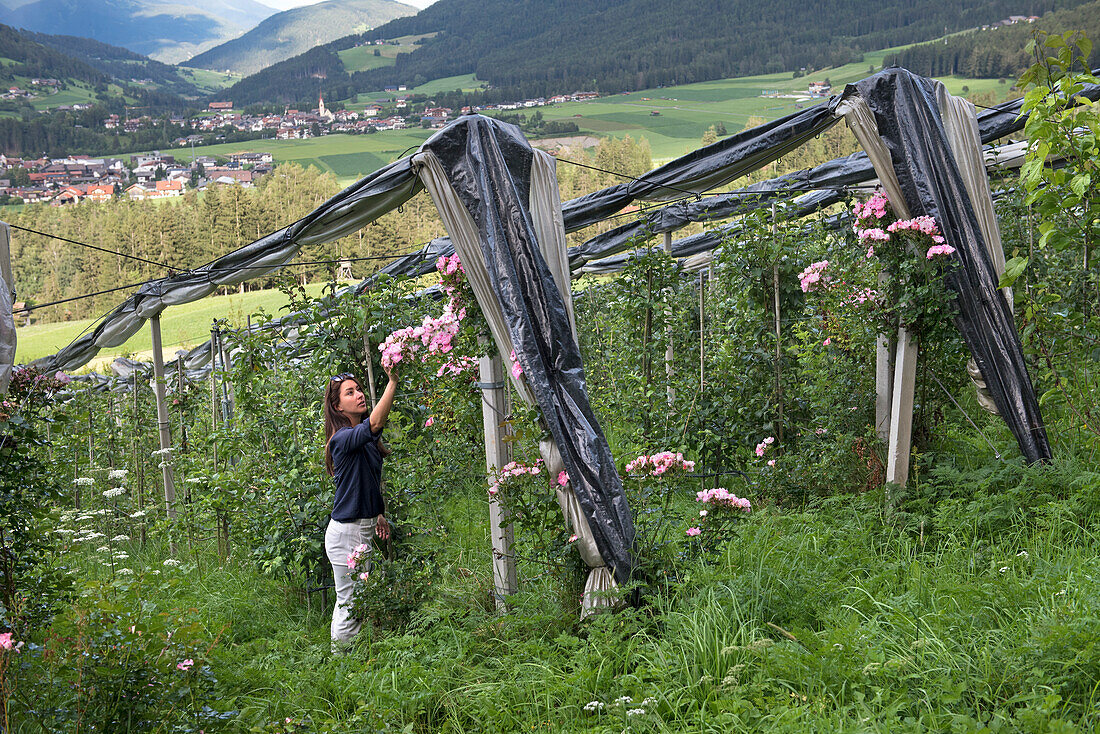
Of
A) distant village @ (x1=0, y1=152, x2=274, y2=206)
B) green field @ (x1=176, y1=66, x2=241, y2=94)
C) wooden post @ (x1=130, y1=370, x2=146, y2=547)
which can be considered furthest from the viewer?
green field @ (x1=176, y1=66, x2=241, y2=94)

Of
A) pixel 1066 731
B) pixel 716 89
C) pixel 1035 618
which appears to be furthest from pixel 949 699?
pixel 716 89

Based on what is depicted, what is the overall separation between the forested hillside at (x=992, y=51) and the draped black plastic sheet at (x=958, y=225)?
58659mm

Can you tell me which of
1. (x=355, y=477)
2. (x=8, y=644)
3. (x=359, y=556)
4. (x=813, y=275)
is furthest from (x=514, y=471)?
(x=813, y=275)

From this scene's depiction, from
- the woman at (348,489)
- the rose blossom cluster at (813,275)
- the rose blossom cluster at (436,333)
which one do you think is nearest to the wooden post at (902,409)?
the rose blossom cluster at (813,275)

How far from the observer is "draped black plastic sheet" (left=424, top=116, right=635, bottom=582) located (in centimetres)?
308

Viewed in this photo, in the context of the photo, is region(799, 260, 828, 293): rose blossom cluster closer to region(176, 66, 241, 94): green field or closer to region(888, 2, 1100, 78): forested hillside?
region(888, 2, 1100, 78): forested hillside

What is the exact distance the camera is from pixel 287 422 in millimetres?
4562

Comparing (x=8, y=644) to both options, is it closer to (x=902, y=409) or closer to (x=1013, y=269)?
(x=1013, y=269)

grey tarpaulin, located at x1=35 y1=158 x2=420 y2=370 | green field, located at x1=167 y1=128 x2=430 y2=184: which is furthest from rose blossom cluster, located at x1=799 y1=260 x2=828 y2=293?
green field, located at x1=167 y1=128 x2=430 y2=184

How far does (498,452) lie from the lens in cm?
334

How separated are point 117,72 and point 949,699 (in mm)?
208115

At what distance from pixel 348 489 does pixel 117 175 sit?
98457 mm

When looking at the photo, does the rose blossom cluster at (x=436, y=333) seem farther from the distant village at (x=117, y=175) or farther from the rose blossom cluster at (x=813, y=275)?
the distant village at (x=117, y=175)

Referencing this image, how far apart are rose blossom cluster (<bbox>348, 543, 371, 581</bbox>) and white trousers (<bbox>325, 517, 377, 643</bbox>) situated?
0.01 meters
